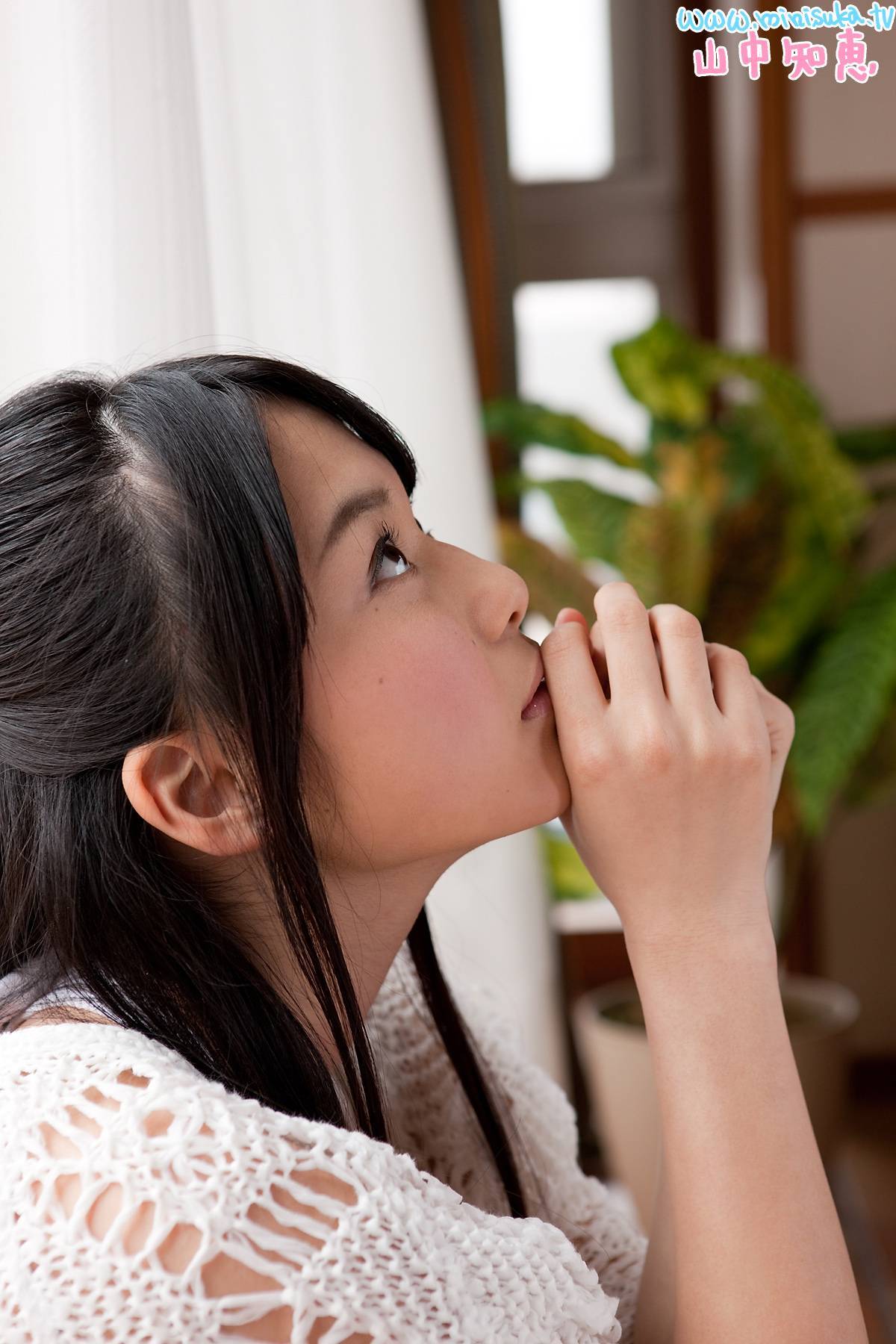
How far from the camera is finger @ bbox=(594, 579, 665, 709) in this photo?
76cm

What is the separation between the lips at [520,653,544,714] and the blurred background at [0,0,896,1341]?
341 millimetres

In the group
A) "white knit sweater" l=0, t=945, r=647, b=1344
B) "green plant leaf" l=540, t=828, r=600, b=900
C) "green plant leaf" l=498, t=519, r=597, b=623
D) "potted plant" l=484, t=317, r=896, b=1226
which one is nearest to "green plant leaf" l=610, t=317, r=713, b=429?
"potted plant" l=484, t=317, r=896, b=1226

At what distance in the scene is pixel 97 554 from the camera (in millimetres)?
665

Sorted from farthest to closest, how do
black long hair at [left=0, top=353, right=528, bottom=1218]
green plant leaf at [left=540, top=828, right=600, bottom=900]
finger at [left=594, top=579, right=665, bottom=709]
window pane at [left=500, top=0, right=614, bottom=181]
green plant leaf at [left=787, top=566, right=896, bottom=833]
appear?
window pane at [left=500, top=0, right=614, bottom=181] < green plant leaf at [left=540, top=828, right=600, bottom=900] < green plant leaf at [left=787, top=566, right=896, bottom=833] < finger at [left=594, top=579, right=665, bottom=709] < black long hair at [left=0, top=353, right=528, bottom=1218]

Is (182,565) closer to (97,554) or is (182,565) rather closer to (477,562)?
(97,554)

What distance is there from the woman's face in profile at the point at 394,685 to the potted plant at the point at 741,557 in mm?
1223

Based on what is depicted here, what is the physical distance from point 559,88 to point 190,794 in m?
2.40

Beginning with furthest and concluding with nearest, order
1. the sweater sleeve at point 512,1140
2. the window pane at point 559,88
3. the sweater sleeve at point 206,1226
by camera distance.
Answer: the window pane at point 559,88, the sweater sleeve at point 512,1140, the sweater sleeve at point 206,1226

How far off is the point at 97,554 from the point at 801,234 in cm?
204

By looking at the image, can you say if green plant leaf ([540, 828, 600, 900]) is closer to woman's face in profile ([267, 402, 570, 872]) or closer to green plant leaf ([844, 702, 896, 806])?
green plant leaf ([844, 702, 896, 806])

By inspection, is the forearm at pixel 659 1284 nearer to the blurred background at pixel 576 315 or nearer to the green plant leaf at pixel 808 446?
the blurred background at pixel 576 315

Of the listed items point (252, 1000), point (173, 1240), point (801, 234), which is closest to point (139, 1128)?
point (173, 1240)

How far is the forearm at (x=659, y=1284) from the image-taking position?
0.80 metres

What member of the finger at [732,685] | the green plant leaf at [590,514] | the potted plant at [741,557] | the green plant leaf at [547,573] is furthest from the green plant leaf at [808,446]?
the finger at [732,685]
